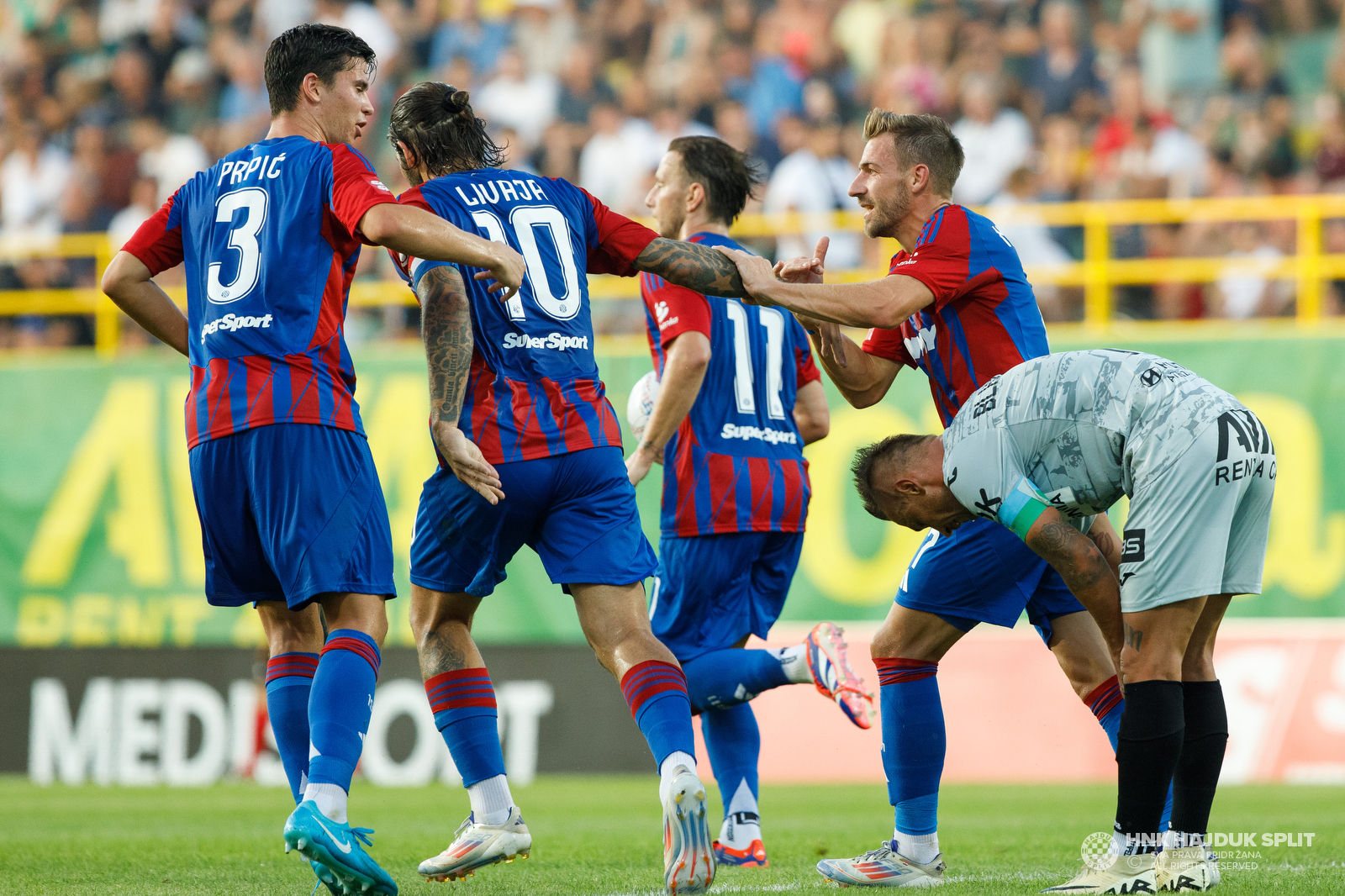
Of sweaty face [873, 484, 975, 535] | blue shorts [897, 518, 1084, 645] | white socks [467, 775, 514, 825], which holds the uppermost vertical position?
sweaty face [873, 484, 975, 535]

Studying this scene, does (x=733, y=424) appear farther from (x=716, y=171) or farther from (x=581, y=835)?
(x=581, y=835)

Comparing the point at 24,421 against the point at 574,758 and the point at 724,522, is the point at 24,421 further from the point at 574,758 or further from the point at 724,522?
the point at 724,522

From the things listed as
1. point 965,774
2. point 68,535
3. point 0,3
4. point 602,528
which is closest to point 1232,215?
point 965,774

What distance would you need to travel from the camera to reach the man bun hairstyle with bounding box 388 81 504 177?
16.8 feet

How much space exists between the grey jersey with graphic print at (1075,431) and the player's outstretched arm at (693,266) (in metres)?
0.94

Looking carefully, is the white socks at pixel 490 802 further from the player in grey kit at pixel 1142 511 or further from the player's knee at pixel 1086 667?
the player's knee at pixel 1086 667

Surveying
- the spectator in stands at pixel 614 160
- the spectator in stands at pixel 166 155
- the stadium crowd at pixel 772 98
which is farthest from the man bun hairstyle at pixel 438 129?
the spectator in stands at pixel 166 155

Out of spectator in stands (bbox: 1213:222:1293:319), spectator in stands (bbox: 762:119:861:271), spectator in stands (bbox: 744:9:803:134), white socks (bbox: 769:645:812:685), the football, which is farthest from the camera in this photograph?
spectator in stands (bbox: 744:9:803:134)

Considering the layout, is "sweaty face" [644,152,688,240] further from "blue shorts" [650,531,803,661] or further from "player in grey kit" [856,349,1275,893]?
"player in grey kit" [856,349,1275,893]

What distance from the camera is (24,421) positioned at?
1193cm

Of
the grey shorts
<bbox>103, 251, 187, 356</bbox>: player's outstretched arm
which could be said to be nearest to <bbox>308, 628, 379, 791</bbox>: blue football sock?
<bbox>103, 251, 187, 356</bbox>: player's outstretched arm

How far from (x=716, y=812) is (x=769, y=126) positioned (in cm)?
827

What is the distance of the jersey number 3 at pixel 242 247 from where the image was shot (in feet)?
15.2

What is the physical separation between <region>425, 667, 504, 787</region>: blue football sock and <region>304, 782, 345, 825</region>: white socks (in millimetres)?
876
